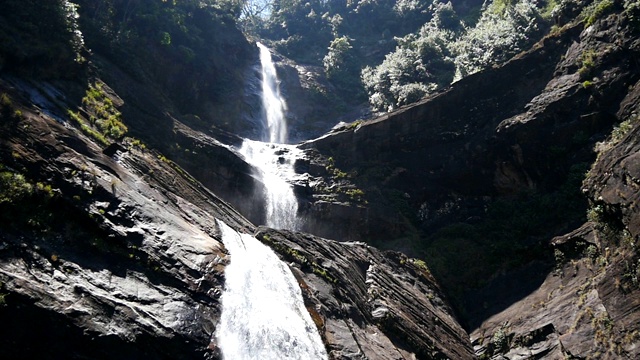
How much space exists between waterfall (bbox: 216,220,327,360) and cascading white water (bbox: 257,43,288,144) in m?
25.6

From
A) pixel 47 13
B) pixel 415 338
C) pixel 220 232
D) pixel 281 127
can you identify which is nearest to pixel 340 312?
pixel 415 338

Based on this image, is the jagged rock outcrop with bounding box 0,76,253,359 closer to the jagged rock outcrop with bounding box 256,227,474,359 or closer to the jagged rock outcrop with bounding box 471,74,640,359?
the jagged rock outcrop with bounding box 256,227,474,359

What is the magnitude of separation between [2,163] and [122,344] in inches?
227

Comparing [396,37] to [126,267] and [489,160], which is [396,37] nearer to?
[489,160]

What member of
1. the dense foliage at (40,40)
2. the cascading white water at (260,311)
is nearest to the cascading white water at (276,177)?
the cascading white water at (260,311)

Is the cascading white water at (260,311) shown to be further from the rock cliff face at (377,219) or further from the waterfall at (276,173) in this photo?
the waterfall at (276,173)

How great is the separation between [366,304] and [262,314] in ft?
17.9

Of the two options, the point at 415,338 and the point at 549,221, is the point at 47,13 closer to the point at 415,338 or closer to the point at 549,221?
the point at 415,338

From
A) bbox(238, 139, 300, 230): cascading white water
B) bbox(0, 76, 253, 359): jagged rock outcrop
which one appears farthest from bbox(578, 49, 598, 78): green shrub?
bbox(0, 76, 253, 359): jagged rock outcrop

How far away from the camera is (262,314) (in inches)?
566

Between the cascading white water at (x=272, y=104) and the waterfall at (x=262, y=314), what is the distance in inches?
1008

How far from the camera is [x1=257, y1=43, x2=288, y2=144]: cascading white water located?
42.6m

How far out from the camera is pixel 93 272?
39.8ft

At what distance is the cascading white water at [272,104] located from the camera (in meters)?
42.6
